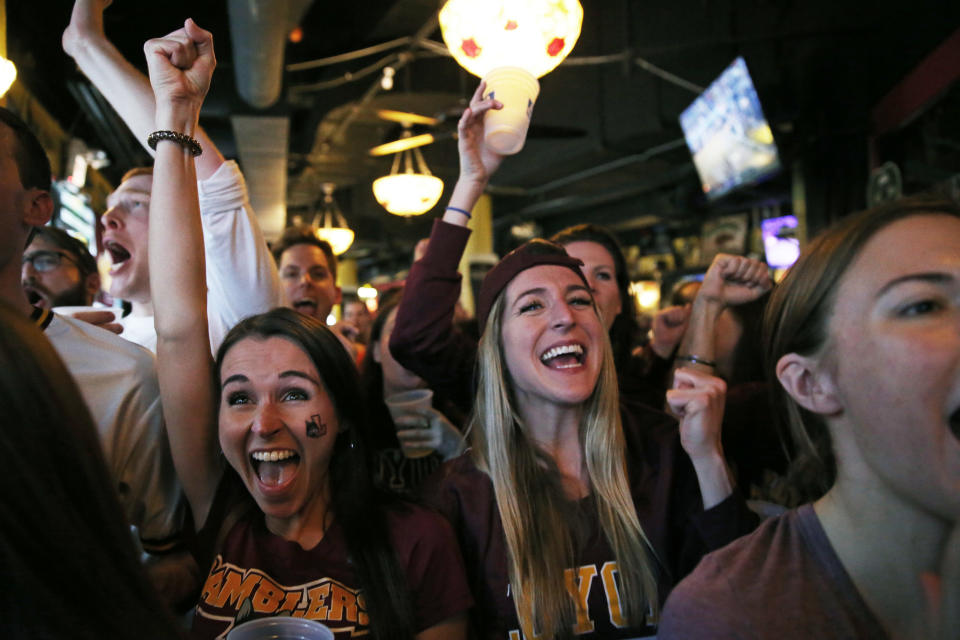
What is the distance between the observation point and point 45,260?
2797 millimetres

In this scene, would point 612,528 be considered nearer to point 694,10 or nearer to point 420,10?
point 420,10

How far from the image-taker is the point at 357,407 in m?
1.64

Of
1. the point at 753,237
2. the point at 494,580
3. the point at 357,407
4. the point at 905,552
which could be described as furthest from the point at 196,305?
the point at 753,237

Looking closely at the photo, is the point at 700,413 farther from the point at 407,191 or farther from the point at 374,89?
the point at 374,89

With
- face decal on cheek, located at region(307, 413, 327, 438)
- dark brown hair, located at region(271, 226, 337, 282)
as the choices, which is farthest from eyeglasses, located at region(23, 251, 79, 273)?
face decal on cheek, located at region(307, 413, 327, 438)

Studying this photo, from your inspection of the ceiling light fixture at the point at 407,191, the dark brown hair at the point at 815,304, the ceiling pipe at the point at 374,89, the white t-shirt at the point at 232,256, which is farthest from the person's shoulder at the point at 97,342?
the ceiling light fixture at the point at 407,191

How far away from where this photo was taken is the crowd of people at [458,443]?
0.81 metres

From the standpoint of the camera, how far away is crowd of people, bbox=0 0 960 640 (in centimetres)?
81

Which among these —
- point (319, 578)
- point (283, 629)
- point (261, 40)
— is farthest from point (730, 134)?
point (283, 629)

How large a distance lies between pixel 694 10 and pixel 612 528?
6843 mm

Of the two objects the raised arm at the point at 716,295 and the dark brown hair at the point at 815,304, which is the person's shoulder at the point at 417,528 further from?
the raised arm at the point at 716,295

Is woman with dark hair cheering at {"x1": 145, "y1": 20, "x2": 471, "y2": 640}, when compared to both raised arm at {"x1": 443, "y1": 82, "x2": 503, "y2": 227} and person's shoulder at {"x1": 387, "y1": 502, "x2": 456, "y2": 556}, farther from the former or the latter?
raised arm at {"x1": 443, "y1": 82, "x2": 503, "y2": 227}

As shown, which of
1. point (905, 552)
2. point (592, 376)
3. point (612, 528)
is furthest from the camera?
point (592, 376)

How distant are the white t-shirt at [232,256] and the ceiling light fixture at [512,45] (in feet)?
2.28
